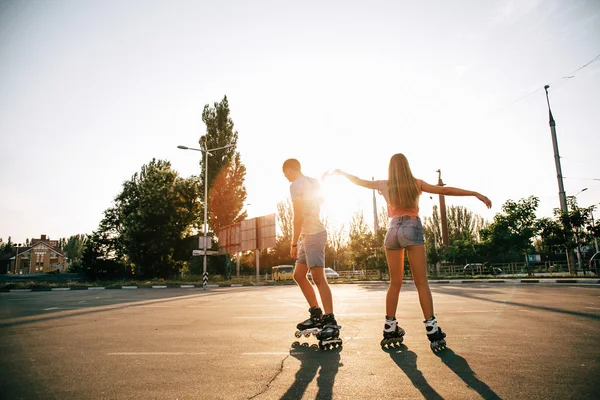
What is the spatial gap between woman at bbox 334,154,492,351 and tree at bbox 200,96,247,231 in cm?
3492

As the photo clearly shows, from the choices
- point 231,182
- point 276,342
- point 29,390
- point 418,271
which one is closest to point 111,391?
point 29,390

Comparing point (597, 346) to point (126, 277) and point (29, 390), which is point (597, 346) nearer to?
point (29, 390)

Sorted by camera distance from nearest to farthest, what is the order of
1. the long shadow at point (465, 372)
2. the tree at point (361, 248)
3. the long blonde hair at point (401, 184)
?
1. the long shadow at point (465, 372)
2. the long blonde hair at point (401, 184)
3. the tree at point (361, 248)

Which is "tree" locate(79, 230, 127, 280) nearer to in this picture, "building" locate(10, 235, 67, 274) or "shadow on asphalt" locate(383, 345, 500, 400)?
"shadow on asphalt" locate(383, 345, 500, 400)

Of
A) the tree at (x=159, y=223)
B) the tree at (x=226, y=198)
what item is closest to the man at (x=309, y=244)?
the tree at (x=159, y=223)

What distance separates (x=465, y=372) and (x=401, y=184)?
1856mm

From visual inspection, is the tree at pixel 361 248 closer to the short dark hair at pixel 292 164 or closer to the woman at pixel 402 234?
the short dark hair at pixel 292 164

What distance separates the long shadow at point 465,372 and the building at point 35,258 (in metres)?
103

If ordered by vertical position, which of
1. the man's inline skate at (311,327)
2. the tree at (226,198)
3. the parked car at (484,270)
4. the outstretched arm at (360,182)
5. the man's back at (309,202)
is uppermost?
the tree at (226,198)

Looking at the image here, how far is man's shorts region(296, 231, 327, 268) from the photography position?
395cm

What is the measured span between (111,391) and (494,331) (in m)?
3.80

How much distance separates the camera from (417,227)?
11.9 ft

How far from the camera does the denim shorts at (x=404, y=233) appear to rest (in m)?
3.55

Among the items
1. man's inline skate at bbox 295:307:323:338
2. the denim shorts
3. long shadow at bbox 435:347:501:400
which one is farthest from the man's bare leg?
long shadow at bbox 435:347:501:400
